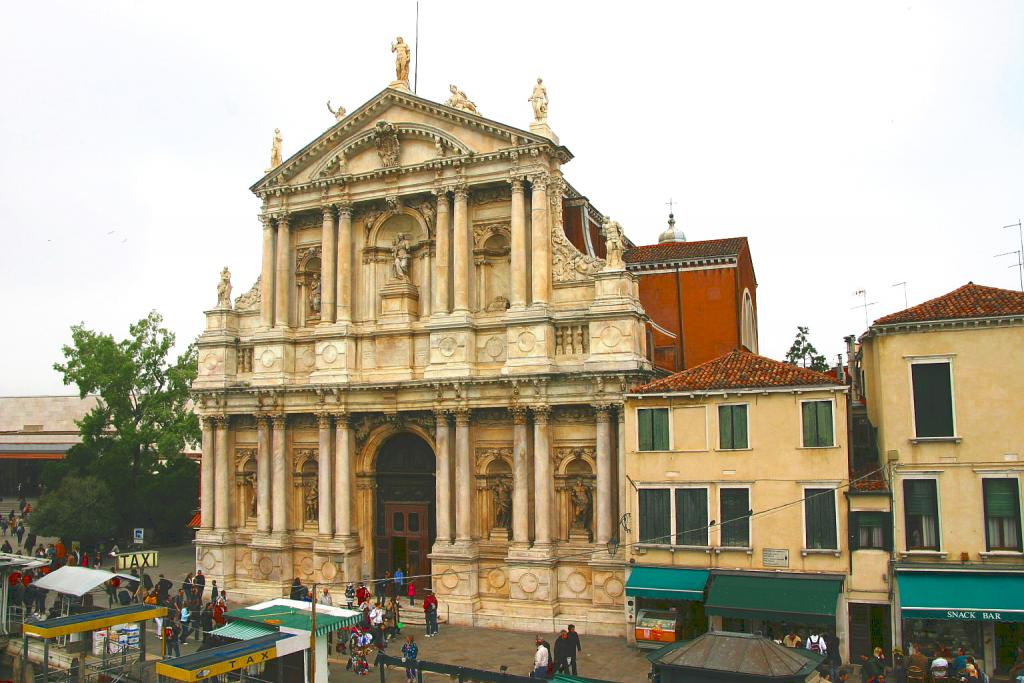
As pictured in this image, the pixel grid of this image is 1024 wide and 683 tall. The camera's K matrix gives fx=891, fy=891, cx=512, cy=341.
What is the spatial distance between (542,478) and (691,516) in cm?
597

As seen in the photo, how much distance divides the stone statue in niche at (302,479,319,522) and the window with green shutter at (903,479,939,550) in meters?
21.7

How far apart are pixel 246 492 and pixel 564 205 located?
17770 mm

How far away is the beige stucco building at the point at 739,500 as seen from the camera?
25.0 m

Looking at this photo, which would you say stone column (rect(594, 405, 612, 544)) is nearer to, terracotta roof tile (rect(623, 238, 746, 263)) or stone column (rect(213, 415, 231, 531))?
terracotta roof tile (rect(623, 238, 746, 263))

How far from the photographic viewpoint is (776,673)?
14727mm

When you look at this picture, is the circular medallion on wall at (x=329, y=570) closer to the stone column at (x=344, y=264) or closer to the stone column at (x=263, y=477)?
the stone column at (x=263, y=477)

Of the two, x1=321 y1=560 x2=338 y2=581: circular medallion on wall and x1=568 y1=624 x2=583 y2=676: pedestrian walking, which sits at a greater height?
x1=321 y1=560 x2=338 y2=581: circular medallion on wall

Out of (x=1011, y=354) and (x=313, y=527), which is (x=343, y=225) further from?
(x=1011, y=354)

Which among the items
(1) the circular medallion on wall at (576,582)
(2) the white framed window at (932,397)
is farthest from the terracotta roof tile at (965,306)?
(1) the circular medallion on wall at (576,582)

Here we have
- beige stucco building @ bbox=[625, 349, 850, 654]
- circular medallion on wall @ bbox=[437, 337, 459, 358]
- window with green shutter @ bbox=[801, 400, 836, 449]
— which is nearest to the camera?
beige stucco building @ bbox=[625, 349, 850, 654]

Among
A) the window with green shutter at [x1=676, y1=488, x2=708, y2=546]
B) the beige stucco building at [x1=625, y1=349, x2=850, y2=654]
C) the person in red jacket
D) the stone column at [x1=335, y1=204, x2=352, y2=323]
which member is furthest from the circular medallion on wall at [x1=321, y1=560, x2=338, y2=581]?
the window with green shutter at [x1=676, y1=488, x2=708, y2=546]

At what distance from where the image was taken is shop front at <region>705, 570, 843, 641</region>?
23938 millimetres

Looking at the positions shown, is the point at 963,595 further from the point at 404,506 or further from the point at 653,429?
the point at 404,506

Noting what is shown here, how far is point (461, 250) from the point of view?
33344 millimetres
